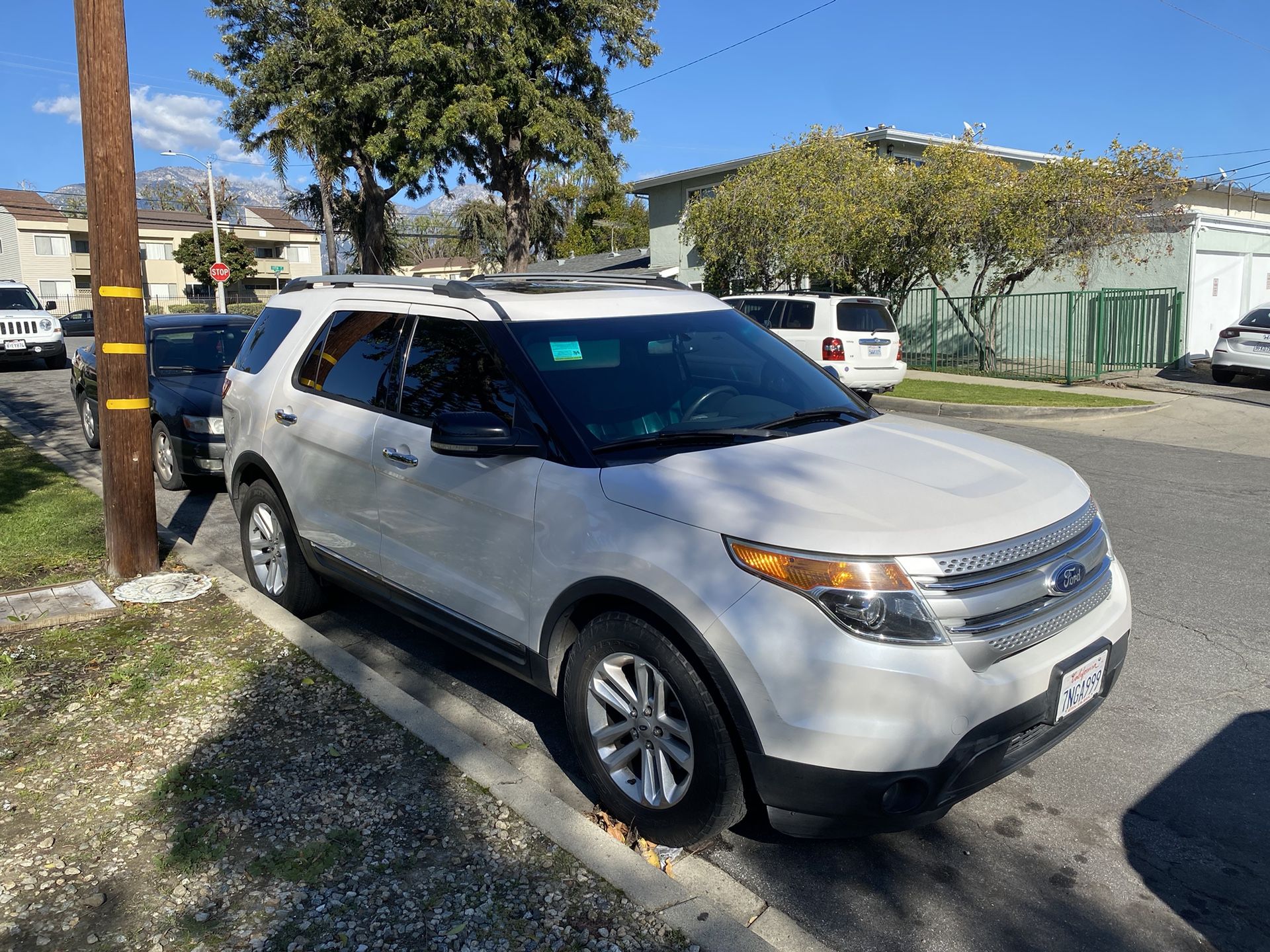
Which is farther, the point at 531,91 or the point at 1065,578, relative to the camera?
the point at 531,91

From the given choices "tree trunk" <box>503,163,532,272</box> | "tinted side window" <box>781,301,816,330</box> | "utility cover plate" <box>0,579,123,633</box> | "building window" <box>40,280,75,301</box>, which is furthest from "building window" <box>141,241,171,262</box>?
"utility cover plate" <box>0,579,123,633</box>

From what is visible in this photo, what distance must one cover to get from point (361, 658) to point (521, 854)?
7.29 feet

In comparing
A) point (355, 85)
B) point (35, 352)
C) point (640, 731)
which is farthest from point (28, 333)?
point (640, 731)

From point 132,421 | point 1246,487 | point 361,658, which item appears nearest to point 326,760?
point 361,658

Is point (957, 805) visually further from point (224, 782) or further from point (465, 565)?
point (224, 782)

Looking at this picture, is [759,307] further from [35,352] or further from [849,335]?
[35,352]

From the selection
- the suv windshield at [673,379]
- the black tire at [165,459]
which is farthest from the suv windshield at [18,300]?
the suv windshield at [673,379]

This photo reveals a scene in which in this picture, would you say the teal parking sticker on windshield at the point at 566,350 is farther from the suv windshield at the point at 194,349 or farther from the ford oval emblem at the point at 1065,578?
the suv windshield at the point at 194,349

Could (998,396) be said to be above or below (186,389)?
below

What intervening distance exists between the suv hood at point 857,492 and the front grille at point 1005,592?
43mm

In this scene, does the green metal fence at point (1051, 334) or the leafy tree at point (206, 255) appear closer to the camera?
the green metal fence at point (1051, 334)

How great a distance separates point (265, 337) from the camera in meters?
5.87

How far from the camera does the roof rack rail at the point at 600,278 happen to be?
4719mm

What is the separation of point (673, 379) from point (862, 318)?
12.6 metres
